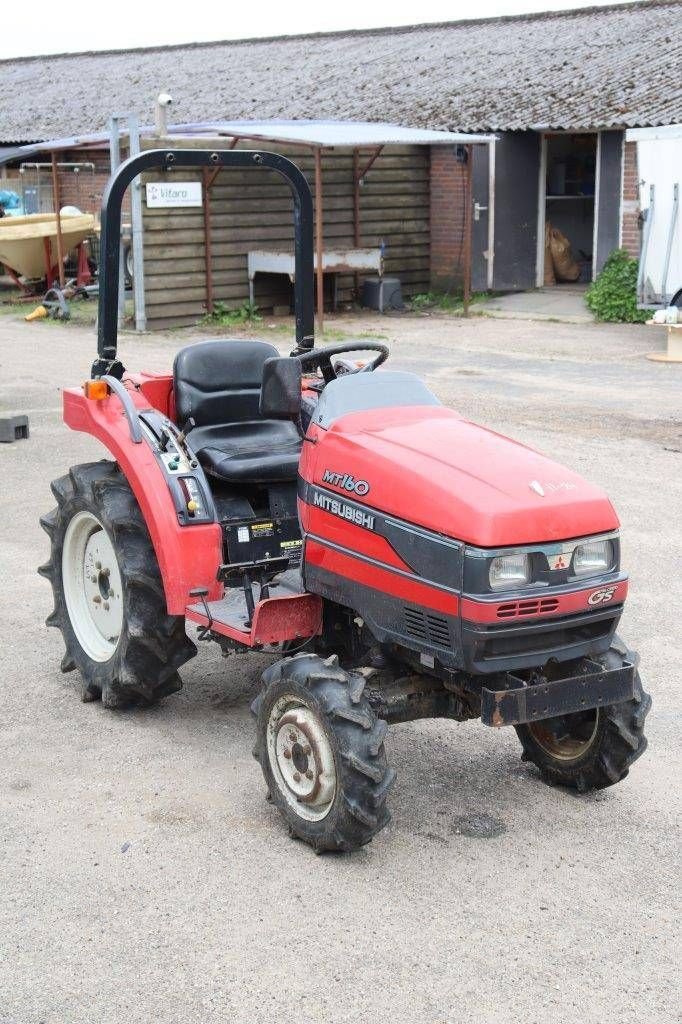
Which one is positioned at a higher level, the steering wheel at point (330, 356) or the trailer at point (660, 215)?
the trailer at point (660, 215)

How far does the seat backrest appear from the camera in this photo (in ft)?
17.6

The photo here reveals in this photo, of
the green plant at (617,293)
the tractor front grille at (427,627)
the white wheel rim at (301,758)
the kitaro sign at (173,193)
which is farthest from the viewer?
the green plant at (617,293)

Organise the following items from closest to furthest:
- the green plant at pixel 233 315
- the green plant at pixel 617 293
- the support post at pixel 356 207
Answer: the green plant at pixel 233 315, the green plant at pixel 617 293, the support post at pixel 356 207

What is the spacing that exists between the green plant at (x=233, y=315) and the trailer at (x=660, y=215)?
5374 millimetres

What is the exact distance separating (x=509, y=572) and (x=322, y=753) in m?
0.81

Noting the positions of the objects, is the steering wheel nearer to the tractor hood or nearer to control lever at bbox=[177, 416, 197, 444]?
the tractor hood

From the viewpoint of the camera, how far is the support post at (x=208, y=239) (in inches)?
692

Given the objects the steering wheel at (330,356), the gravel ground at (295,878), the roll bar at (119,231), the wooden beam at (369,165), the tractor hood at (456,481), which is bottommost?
the gravel ground at (295,878)

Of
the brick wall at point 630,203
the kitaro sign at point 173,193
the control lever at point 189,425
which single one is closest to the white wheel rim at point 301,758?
the control lever at point 189,425

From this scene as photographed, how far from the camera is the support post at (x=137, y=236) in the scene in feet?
53.1

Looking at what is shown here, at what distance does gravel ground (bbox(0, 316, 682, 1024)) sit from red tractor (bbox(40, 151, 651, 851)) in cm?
19

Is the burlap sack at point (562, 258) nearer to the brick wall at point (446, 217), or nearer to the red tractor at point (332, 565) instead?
the brick wall at point (446, 217)

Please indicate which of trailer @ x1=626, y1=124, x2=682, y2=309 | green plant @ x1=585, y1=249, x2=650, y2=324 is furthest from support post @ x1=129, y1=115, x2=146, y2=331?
green plant @ x1=585, y1=249, x2=650, y2=324

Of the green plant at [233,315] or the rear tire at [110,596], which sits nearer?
the rear tire at [110,596]
